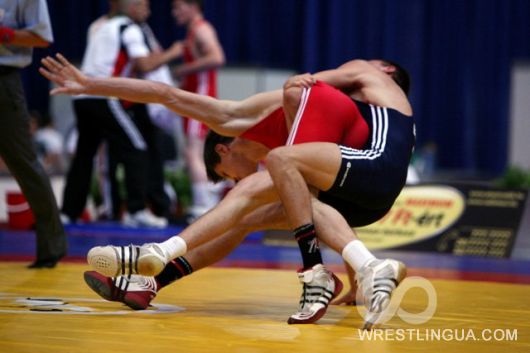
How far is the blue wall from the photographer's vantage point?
11.7 metres

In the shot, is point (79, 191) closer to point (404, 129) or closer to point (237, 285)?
point (237, 285)

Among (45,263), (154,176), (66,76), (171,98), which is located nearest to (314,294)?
(171,98)

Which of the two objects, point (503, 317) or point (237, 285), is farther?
point (237, 285)

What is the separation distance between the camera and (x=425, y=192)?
623 centimetres

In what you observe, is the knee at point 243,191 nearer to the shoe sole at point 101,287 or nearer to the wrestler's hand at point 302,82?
the wrestler's hand at point 302,82

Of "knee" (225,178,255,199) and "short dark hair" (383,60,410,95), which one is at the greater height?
"short dark hair" (383,60,410,95)

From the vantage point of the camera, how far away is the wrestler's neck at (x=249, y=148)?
3.78m

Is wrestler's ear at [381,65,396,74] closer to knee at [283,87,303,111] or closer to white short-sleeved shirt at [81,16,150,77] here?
knee at [283,87,303,111]

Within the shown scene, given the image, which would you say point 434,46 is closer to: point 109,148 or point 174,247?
point 109,148

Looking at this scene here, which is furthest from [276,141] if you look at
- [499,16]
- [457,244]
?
[499,16]

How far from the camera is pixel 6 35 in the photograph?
447cm

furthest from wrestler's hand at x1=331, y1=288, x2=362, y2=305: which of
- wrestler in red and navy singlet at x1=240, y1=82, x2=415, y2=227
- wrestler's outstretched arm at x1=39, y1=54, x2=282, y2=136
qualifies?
wrestler's outstretched arm at x1=39, y1=54, x2=282, y2=136

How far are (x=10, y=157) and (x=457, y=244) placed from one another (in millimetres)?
2822

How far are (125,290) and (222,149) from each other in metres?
0.70
